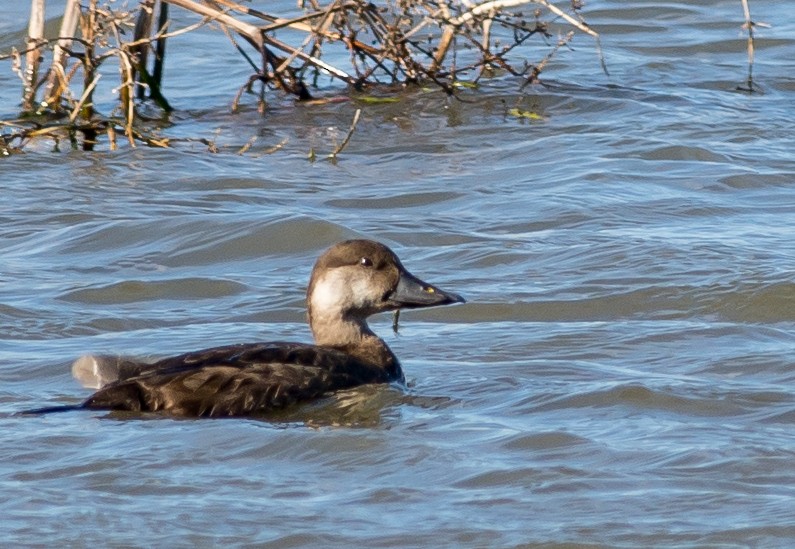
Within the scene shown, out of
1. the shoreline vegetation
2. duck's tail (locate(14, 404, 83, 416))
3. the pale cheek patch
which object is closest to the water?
duck's tail (locate(14, 404, 83, 416))

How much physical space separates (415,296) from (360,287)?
0.24 meters

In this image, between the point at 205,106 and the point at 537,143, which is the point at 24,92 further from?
the point at 537,143

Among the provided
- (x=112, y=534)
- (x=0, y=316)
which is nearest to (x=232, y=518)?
(x=112, y=534)

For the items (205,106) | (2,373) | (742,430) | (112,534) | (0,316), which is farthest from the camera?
(205,106)

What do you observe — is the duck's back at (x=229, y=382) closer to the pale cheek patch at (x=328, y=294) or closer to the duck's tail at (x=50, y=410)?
the duck's tail at (x=50, y=410)

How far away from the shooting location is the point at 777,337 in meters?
7.41

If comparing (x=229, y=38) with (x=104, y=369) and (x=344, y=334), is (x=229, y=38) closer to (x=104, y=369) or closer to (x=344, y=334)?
(x=344, y=334)

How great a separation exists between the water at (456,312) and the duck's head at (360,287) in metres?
0.30

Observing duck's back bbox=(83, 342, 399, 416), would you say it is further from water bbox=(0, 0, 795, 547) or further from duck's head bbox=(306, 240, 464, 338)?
duck's head bbox=(306, 240, 464, 338)

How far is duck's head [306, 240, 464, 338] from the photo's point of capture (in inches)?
282

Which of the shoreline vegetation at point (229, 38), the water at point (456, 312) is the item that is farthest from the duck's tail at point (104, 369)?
the shoreline vegetation at point (229, 38)

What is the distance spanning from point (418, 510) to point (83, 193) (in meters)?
5.35

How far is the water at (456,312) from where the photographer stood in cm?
534

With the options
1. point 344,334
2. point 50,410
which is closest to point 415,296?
point 344,334
